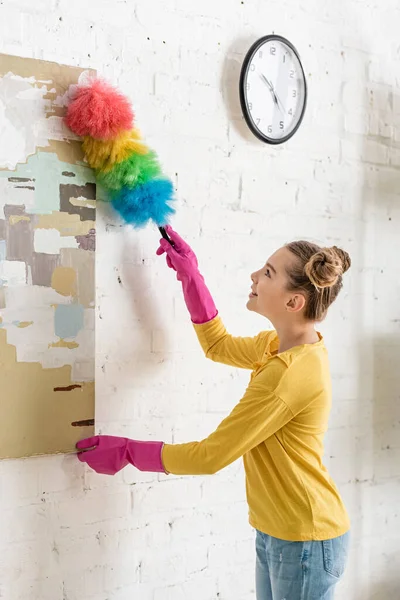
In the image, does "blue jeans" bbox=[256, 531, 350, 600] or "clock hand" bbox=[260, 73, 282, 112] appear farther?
"clock hand" bbox=[260, 73, 282, 112]

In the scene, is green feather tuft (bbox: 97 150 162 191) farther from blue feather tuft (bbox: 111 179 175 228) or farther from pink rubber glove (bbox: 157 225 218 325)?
pink rubber glove (bbox: 157 225 218 325)

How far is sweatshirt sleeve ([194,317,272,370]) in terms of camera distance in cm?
177

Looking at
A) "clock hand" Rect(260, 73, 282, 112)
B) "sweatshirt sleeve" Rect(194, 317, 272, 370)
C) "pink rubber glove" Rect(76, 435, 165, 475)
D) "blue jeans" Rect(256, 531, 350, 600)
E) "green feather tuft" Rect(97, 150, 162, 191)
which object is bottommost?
"blue jeans" Rect(256, 531, 350, 600)

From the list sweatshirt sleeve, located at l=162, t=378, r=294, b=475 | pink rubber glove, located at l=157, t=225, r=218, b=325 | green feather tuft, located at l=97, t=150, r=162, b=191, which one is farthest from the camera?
pink rubber glove, located at l=157, t=225, r=218, b=325

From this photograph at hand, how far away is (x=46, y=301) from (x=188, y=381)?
45 centimetres

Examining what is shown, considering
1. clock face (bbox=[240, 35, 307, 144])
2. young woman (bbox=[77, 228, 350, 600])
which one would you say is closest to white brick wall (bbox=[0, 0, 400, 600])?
clock face (bbox=[240, 35, 307, 144])

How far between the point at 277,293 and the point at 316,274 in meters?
0.13

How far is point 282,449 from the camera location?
1558mm

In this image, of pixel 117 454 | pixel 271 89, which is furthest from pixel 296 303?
pixel 271 89

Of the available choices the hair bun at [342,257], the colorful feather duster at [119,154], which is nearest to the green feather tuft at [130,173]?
the colorful feather duster at [119,154]

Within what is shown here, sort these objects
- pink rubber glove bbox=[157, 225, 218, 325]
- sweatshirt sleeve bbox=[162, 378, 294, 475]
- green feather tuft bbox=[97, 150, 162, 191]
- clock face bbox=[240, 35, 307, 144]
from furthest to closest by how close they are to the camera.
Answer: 1. clock face bbox=[240, 35, 307, 144]
2. pink rubber glove bbox=[157, 225, 218, 325]
3. green feather tuft bbox=[97, 150, 162, 191]
4. sweatshirt sleeve bbox=[162, 378, 294, 475]

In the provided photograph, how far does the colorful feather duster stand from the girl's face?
28cm

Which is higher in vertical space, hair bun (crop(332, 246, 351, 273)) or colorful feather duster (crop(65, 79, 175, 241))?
colorful feather duster (crop(65, 79, 175, 241))

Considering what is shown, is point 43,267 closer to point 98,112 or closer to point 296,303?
point 98,112
